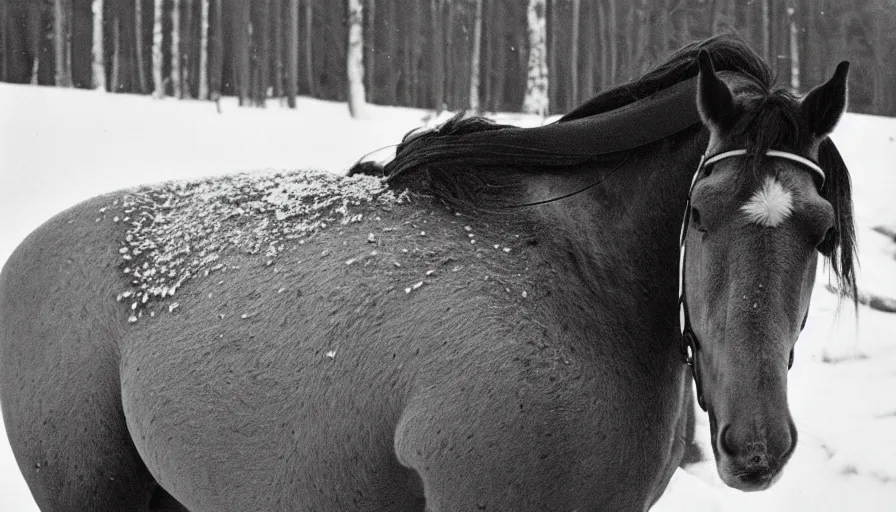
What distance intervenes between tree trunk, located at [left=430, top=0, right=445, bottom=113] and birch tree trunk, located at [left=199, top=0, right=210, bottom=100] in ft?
7.03

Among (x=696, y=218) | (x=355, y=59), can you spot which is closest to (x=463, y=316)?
(x=696, y=218)

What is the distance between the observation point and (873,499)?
4.66 m

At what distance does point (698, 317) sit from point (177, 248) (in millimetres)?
1710

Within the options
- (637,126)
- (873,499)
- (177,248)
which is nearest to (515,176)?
(637,126)

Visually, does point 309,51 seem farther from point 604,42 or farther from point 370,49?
point 604,42

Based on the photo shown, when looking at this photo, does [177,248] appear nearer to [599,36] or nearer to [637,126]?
[637,126]

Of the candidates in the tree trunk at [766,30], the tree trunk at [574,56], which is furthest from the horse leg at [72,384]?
the tree trunk at [766,30]

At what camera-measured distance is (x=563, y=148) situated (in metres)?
2.23

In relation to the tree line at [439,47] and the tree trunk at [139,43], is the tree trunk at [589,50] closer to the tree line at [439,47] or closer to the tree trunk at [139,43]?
the tree line at [439,47]

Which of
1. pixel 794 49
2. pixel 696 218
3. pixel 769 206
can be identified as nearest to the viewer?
pixel 769 206

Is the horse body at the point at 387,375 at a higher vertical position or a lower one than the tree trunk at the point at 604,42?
lower

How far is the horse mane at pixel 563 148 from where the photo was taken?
1.95m

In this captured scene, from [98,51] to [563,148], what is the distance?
6.51 metres

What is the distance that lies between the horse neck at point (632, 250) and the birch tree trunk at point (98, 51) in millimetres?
6516
